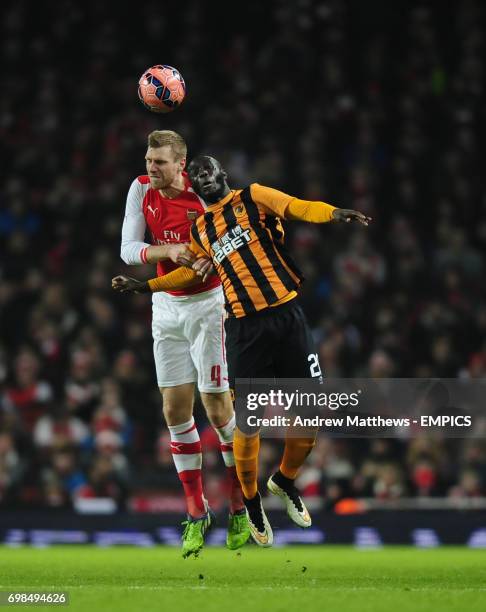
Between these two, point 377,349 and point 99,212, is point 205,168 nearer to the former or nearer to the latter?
point 377,349

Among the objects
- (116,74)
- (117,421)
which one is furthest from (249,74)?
(117,421)

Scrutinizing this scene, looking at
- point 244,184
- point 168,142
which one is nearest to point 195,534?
point 168,142

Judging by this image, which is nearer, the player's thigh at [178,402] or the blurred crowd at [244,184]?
the player's thigh at [178,402]

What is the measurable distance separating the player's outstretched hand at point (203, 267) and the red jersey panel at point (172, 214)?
398mm

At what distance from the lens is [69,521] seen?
39.5 ft

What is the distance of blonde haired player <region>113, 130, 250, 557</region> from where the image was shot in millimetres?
8359

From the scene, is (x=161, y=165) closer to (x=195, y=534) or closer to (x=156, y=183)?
(x=156, y=183)

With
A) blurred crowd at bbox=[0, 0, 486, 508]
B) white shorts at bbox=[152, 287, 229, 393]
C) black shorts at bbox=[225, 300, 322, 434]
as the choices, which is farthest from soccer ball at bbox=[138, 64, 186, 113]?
blurred crowd at bbox=[0, 0, 486, 508]

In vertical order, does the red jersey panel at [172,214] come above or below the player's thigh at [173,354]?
above

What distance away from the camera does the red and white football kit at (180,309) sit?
27.8ft

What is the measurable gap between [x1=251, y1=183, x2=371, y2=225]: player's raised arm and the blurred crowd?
4138 millimetres

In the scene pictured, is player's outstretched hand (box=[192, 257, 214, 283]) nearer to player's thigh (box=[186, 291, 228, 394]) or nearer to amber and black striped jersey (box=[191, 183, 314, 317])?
amber and black striped jersey (box=[191, 183, 314, 317])

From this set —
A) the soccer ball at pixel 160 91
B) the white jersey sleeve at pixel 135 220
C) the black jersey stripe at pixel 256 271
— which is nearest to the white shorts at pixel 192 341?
the white jersey sleeve at pixel 135 220

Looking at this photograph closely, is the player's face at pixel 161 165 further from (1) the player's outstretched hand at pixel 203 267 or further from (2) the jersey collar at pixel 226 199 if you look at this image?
(1) the player's outstretched hand at pixel 203 267
